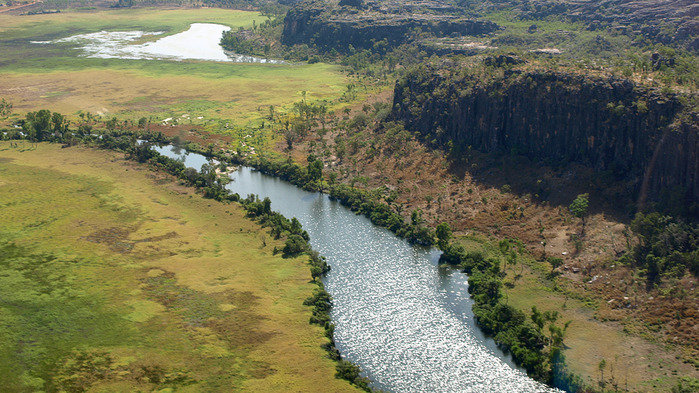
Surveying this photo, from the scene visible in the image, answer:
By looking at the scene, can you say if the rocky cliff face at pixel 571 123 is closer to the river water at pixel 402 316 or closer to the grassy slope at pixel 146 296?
the river water at pixel 402 316

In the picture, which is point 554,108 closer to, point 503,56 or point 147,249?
point 503,56

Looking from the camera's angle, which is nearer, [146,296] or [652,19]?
[146,296]

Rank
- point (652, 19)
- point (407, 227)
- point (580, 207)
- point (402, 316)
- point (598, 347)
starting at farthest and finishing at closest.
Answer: point (652, 19)
point (407, 227)
point (580, 207)
point (402, 316)
point (598, 347)

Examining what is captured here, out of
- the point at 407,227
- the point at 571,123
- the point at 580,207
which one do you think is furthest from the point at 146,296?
the point at 571,123

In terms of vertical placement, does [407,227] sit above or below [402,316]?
above

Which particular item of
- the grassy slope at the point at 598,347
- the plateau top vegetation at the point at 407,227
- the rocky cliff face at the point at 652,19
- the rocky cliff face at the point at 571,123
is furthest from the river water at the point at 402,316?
the rocky cliff face at the point at 652,19

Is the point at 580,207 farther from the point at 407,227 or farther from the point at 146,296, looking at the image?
the point at 146,296

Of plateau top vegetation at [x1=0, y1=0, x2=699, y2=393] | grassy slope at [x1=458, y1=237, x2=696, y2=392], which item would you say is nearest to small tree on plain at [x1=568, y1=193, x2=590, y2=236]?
plateau top vegetation at [x1=0, y1=0, x2=699, y2=393]
